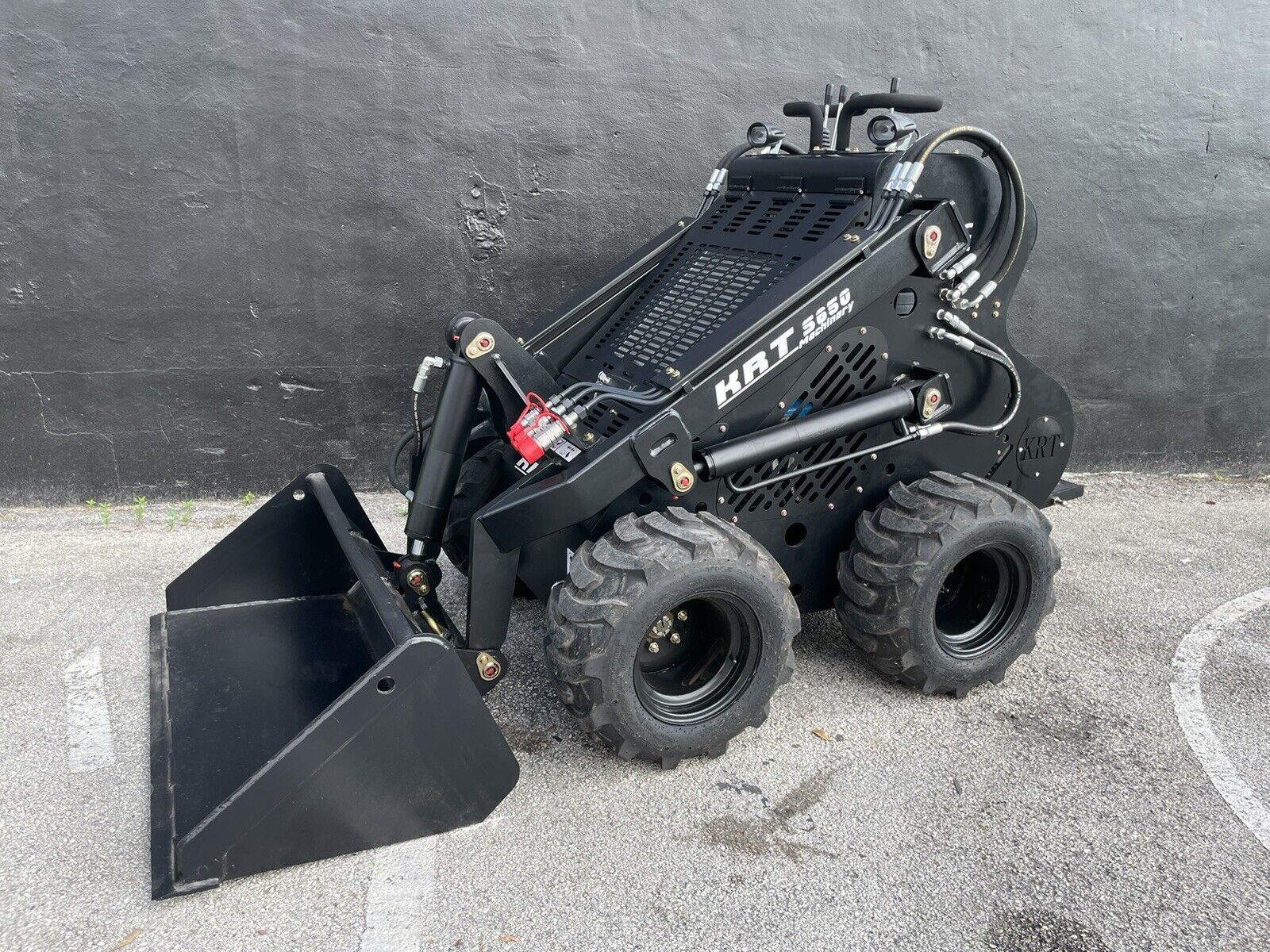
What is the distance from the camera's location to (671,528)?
3061 mm

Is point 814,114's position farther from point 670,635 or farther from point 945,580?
point 670,635

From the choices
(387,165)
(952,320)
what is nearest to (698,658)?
(952,320)

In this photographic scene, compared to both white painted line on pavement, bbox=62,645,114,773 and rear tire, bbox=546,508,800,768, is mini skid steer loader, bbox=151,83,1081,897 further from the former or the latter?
white painted line on pavement, bbox=62,645,114,773

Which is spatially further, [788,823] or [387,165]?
[387,165]

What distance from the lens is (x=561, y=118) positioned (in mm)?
5320

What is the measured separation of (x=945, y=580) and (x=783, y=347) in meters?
1.11

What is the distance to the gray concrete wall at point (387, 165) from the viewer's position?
16.3 feet

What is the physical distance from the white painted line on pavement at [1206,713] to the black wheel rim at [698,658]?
147 centimetres

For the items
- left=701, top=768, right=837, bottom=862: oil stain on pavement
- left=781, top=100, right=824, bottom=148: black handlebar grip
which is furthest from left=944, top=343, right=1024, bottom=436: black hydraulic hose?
left=701, top=768, right=837, bottom=862: oil stain on pavement

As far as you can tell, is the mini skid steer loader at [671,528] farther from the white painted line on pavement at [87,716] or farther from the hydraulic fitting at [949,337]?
the white painted line on pavement at [87,716]

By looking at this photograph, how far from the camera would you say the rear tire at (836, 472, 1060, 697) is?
341 cm

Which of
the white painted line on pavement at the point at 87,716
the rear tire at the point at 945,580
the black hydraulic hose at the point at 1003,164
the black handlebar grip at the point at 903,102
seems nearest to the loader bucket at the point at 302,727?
the white painted line on pavement at the point at 87,716

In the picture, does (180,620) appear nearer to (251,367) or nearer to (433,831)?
(433,831)

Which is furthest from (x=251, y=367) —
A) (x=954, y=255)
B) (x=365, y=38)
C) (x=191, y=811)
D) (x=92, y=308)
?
(x=954, y=255)
